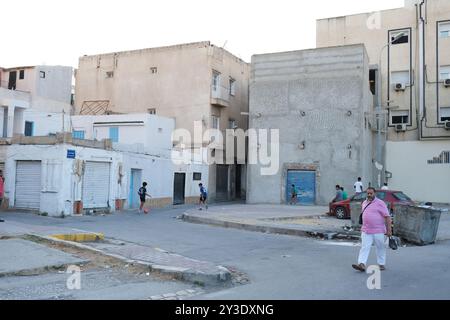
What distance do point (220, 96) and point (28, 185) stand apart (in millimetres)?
18449

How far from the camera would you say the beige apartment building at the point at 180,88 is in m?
36.5

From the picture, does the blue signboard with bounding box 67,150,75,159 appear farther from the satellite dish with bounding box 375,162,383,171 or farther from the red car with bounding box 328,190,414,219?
the satellite dish with bounding box 375,162,383,171

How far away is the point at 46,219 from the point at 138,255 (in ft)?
32.8

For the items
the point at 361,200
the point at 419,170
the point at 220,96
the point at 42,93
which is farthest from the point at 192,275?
the point at 42,93

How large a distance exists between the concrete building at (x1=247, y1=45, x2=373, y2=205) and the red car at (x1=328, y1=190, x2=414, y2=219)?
8858 mm

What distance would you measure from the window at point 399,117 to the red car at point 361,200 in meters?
16.7

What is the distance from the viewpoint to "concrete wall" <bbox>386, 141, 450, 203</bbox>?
34.1 m

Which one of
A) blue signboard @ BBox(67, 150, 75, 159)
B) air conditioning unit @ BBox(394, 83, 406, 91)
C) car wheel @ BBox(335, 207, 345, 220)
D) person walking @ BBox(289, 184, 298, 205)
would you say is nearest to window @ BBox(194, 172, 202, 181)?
person walking @ BBox(289, 184, 298, 205)

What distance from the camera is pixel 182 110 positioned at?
1459 inches

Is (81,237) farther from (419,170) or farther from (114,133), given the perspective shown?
(419,170)

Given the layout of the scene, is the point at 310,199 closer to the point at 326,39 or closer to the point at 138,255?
the point at 326,39

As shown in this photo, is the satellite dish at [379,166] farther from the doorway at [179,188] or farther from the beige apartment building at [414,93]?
the doorway at [179,188]

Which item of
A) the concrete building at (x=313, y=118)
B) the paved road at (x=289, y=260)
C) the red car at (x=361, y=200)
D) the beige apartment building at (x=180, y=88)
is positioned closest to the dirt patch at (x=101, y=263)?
the paved road at (x=289, y=260)
